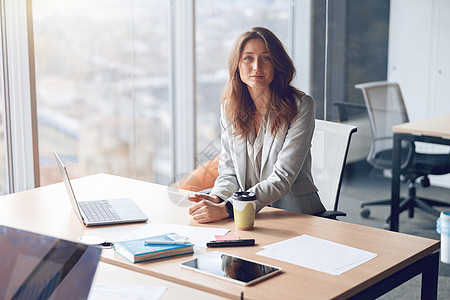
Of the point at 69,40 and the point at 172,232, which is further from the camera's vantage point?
the point at 69,40

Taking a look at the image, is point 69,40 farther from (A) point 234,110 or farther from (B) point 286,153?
(B) point 286,153

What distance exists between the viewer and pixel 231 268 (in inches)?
64.0

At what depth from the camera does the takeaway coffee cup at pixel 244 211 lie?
1979mm

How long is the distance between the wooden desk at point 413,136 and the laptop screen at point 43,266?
2814 mm

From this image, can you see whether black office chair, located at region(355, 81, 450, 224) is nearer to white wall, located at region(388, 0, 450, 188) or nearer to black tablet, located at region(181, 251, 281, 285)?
white wall, located at region(388, 0, 450, 188)

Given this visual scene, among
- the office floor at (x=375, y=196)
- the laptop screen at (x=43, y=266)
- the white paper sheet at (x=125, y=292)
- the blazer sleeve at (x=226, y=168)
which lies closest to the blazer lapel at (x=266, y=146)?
the blazer sleeve at (x=226, y=168)

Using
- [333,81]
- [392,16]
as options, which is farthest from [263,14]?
[392,16]

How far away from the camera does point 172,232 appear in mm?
1944

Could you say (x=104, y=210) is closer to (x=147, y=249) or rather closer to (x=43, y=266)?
(x=147, y=249)

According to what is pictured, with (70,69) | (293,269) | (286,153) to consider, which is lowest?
(293,269)

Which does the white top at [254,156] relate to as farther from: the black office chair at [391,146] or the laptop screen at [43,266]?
the black office chair at [391,146]

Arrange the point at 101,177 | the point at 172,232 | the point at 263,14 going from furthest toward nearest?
the point at 263,14 → the point at 101,177 → the point at 172,232

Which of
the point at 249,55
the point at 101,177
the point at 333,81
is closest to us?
the point at 249,55

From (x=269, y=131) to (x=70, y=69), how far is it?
6.17 feet
